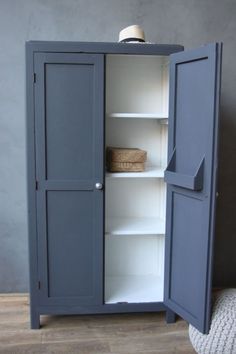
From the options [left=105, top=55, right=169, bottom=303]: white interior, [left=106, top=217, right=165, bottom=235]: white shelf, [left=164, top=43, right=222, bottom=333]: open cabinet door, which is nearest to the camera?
[left=164, top=43, right=222, bottom=333]: open cabinet door

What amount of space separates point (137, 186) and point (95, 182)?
0.57 m

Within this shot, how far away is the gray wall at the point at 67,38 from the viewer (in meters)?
2.84

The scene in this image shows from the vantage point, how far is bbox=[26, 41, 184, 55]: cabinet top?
2.34m

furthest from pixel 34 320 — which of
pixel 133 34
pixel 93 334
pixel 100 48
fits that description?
pixel 133 34

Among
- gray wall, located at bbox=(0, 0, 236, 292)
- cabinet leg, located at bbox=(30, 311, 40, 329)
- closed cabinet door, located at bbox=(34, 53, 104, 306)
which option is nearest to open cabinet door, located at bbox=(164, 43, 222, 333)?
closed cabinet door, located at bbox=(34, 53, 104, 306)

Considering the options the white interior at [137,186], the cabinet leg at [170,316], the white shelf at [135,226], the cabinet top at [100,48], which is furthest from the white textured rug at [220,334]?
the cabinet top at [100,48]

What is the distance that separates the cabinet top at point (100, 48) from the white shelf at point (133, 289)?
5.17 feet

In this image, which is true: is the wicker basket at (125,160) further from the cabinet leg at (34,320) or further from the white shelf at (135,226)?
the cabinet leg at (34,320)

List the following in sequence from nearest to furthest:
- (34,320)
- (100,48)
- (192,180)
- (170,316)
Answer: (192,180) < (100,48) < (34,320) < (170,316)

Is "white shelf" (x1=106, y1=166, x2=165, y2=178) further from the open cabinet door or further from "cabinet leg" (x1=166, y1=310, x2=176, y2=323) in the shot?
"cabinet leg" (x1=166, y1=310, x2=176, y2=323)

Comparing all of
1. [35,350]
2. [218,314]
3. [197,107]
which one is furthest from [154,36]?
[35,350]

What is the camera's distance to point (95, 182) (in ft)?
8.11

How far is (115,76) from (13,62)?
74 cm

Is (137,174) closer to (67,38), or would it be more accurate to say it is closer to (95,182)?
(95,182)
